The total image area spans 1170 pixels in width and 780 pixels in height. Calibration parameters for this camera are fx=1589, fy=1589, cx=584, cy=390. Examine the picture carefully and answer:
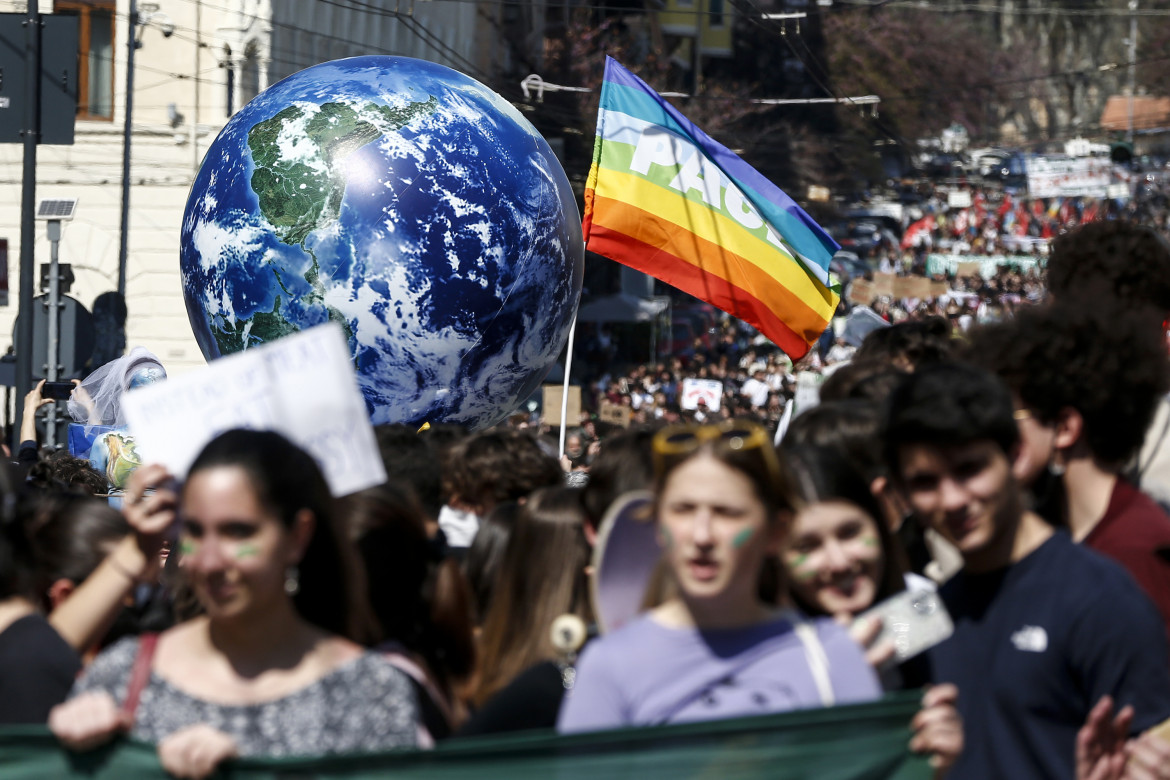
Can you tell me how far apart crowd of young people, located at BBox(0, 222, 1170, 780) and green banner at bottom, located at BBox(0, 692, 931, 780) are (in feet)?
0.11

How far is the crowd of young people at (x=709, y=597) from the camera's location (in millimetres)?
2697

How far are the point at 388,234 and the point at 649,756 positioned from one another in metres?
4.00

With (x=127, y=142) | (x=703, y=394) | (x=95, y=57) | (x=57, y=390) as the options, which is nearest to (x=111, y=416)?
(x=57, y=390)

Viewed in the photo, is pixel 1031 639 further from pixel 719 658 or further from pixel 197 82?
pixel 197 82

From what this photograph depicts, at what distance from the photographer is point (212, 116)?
24.3 meters

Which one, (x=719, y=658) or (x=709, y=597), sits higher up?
(x=709, y=597)

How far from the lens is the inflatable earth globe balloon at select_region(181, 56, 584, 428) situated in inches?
251

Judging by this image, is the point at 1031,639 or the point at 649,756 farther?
the point at 1031,639

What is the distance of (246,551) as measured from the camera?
2738 mm

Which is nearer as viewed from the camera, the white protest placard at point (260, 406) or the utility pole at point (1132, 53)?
the white protest placard at point (260, 406)

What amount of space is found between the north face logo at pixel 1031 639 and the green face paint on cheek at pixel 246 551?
1.38m

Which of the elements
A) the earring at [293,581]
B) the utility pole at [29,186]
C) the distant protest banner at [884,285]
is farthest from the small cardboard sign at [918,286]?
the earring at [293,581]

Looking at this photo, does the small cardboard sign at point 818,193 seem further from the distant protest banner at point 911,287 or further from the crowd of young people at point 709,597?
the crowd of young people at point 709,597

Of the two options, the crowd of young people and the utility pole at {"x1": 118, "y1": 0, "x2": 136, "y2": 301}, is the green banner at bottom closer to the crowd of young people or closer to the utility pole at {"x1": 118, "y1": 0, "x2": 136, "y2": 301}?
the crowd of young people
